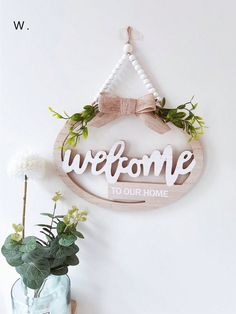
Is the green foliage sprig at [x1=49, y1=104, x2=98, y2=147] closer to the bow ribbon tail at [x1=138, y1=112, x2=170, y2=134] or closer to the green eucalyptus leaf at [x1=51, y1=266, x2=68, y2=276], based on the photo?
the bow ribbon tail at [x1=138, y1=112, x2=170, y2=134]

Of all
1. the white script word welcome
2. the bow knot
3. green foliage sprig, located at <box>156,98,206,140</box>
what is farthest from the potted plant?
green foliage sprig, located at <box>156,98,206,140</box>

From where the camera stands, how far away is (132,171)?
103cm

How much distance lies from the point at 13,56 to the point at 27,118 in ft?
0.63

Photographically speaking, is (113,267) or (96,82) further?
(113,267)

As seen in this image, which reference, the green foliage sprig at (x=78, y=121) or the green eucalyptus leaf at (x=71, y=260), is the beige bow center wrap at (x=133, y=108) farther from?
the green eucalyptus leaf at (x=71, y=260)

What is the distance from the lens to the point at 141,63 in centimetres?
99

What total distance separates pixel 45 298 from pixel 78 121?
0.55 meters

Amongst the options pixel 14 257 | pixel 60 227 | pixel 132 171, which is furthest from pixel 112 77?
pixel 14 257

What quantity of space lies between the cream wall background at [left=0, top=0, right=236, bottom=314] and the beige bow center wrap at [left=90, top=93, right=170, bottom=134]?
70mm

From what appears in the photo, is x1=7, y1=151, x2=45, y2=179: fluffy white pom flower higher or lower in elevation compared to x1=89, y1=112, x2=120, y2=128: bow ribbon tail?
lower

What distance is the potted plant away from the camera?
0.96 metres

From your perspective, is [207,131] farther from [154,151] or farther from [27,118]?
[27,118]

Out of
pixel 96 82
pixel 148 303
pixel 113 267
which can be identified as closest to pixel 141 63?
pixel 96 82

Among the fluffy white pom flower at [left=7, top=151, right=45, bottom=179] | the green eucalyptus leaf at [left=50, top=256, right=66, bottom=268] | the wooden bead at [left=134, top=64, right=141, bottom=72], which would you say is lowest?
the green eucalyptus leaf at [left=50, top=256, right=66, bottom=268]
